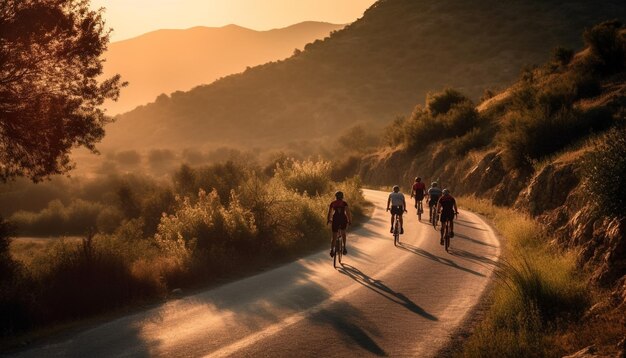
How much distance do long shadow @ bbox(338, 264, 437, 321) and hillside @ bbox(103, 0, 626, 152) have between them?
79.7m

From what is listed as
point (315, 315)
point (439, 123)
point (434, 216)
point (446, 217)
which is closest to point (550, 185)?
point (446, 217)

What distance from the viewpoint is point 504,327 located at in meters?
8.55

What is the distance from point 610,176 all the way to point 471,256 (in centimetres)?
587

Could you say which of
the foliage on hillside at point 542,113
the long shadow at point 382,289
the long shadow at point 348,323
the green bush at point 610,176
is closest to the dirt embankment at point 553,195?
the green bush at point 610,176

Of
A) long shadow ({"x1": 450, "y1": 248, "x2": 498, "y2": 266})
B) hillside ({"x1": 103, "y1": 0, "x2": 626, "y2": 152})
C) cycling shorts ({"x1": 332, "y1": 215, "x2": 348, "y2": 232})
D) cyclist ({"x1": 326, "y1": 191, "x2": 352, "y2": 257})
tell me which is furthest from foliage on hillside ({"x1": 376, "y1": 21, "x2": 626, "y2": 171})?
hillside ({"x1": 103, "y1": 0, "x2": 626, "y2": 152})

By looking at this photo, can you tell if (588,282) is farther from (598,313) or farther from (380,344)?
(380,344)

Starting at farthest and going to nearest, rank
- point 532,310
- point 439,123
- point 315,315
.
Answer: point 439,123
point 315,315
point 532,310

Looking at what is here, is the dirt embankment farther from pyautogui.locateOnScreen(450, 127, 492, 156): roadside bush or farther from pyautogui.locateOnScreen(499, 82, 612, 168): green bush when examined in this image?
pyautogui.locateOnScreen(499, 82, 612, 168): green bush

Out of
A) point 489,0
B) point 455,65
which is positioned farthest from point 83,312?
point 489,0

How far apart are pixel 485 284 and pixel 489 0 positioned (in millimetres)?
121734

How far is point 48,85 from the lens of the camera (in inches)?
551

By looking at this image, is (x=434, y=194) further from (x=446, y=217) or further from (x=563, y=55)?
(x=563, y=55)

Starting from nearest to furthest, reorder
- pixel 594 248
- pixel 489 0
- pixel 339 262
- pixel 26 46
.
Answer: pixel 594 248
pixel 26 46
pixel 339 262
pixel 489 0

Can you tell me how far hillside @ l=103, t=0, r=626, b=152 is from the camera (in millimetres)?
100812
